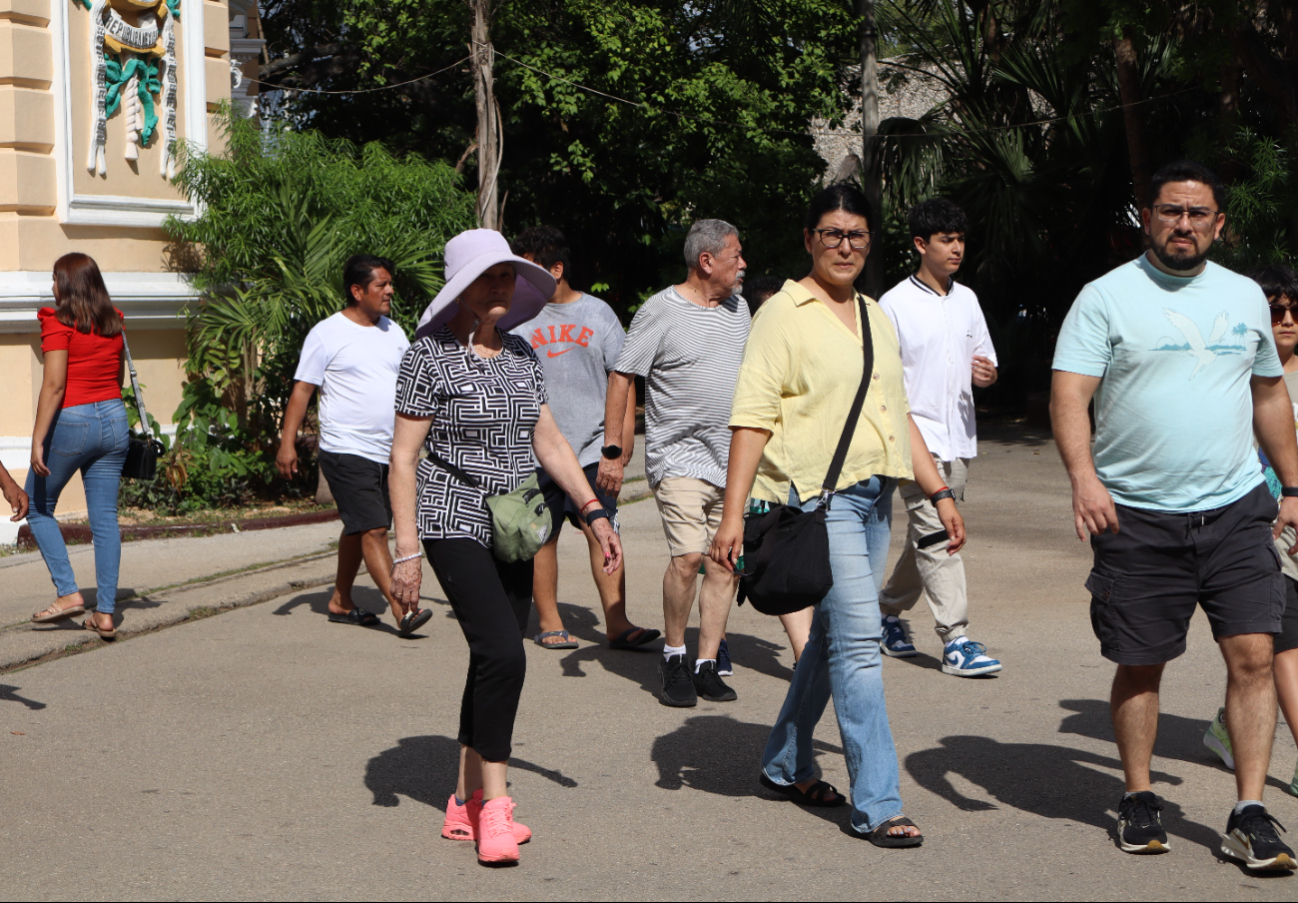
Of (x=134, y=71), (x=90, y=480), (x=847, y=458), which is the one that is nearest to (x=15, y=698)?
(x=90, y=480)

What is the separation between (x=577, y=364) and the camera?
683 cm

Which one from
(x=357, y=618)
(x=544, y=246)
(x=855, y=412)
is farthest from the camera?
(x=357, y=618)

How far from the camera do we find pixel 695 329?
6152 mm

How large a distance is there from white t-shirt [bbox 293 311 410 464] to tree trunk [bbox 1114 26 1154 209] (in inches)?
436

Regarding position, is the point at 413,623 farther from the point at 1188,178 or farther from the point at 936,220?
the point at 1188,178

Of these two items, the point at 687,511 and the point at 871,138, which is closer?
the point at 687,511

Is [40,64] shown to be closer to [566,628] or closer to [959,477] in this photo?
[566,628]

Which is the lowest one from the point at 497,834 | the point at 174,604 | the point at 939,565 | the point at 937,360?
the point at 174,604

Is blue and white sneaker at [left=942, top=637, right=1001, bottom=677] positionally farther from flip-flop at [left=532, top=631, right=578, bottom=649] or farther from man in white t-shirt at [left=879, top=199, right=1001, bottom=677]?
flip-flop at [left=532, top=631, right=578, bottom=649]

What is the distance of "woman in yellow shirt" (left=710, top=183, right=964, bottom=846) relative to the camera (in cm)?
416

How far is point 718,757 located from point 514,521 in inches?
57.3

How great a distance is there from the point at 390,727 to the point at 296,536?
15.5 ft

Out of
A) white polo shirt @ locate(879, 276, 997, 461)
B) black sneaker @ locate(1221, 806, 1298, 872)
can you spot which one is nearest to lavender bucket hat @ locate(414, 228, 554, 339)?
white polo shirt @ locate(879, 276, 997, 461)

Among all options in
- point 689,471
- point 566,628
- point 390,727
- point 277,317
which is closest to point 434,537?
point 390,727
